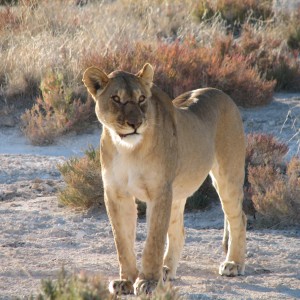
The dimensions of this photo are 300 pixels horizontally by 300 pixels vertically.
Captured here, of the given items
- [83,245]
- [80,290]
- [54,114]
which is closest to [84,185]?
[83,245]

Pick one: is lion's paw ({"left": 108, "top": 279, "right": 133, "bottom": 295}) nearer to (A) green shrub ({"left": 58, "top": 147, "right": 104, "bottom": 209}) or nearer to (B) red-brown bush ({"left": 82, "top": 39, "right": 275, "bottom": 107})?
(A) green shrub ({"left": 58, "top": 147, "right": 104, "bottom": 209})

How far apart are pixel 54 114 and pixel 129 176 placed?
6.30 meters

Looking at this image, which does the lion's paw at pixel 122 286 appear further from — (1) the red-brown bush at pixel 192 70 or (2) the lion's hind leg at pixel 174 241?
(1) the red-brown bush at pixel 192 70

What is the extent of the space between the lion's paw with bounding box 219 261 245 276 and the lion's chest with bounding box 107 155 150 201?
50.3 inches

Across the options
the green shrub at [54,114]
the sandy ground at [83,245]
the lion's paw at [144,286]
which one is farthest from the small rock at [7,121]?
the lion's paw at [144,286]

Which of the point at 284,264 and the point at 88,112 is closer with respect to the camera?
the point at 284,264

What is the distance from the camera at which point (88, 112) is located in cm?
1241

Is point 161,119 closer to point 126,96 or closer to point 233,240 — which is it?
point 126,96

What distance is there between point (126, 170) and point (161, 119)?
0.45m

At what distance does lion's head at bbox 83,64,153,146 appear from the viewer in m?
6.13

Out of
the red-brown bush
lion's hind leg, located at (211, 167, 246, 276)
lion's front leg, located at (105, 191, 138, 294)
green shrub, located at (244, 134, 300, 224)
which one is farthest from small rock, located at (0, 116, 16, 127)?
lion's front leg, located at (105, 191, 138, 294)

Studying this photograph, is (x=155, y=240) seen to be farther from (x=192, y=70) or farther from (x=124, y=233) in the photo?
(x=192, y=70)

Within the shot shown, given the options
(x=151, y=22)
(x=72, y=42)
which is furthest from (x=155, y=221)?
(x=151, y=22)

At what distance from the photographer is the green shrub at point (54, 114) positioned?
12.0 m
